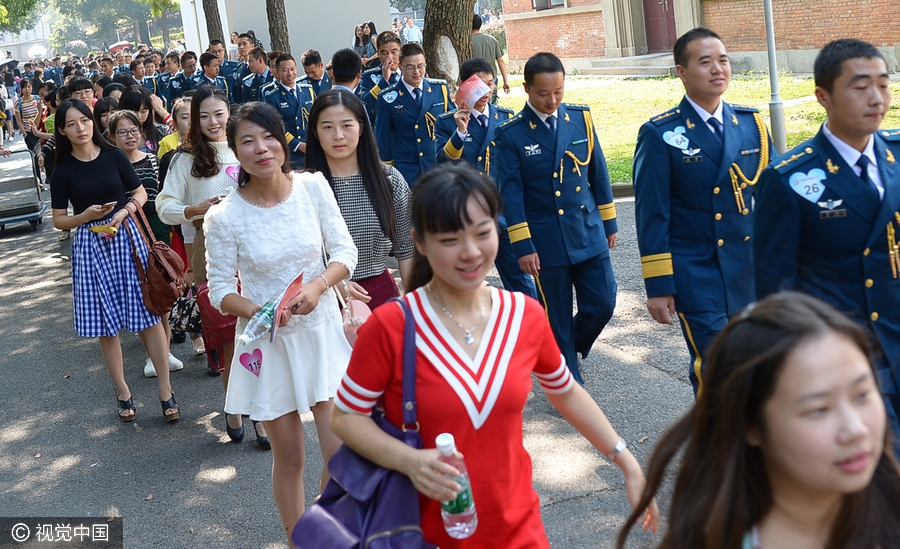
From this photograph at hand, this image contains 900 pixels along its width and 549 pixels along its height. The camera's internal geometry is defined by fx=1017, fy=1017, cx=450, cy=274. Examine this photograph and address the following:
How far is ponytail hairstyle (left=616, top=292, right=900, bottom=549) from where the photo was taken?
1787 millimetres

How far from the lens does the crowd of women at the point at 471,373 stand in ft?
5.81

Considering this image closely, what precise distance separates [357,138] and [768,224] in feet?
7.06

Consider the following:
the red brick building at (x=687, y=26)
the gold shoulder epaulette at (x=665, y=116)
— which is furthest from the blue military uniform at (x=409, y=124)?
the red brick building at (x=687, y=26)

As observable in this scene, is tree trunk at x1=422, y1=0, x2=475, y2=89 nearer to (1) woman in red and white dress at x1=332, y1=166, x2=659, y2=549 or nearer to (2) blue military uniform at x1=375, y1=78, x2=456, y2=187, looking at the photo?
(2) blue military uniform at x1=375, y1=78, x2=456, y2=187

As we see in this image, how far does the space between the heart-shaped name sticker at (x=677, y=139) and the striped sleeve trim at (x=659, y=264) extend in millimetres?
490

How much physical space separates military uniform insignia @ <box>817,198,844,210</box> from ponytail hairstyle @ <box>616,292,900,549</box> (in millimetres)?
1765

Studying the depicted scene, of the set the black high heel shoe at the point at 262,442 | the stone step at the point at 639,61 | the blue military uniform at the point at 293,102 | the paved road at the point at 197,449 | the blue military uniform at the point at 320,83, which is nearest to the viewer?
the paved road at the point at 197,449

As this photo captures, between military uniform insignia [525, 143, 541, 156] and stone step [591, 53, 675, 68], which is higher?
stone step [591, 53, 675, 68]

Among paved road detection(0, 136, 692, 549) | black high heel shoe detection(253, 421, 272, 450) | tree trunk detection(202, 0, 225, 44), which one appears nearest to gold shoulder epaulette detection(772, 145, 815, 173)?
paved road detection(0, 136, 692, 549)

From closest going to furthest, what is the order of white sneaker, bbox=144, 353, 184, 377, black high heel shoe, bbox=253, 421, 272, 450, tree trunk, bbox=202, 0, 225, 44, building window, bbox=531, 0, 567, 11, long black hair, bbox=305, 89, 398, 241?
long black hair, bbox=305, 89, 398, 241
black high heel shoe, bbox=253, 421, 272, 450
white sneaker, bbox=144, 353, 184, 377
tree trunk, bbox=202, 0, 225, 44
building window, bbox=531, 0, 567, 11

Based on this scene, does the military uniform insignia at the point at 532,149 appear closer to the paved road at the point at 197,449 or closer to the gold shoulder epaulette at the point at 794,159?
the paved road at the point at 197,449

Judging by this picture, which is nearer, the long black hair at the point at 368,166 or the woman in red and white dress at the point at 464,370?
the woman in red and white dress at the point at 464,370

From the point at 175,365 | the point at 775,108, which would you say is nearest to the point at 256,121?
the point at 175,365

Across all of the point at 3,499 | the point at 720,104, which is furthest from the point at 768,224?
the point at 3,499
